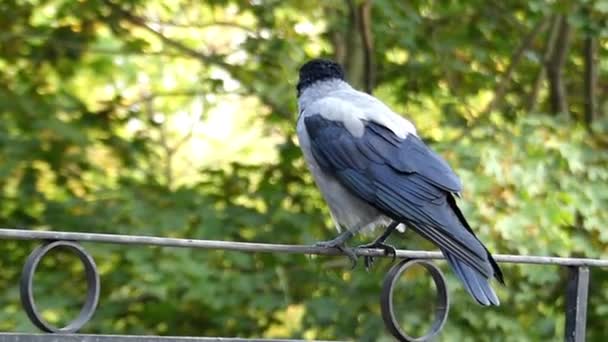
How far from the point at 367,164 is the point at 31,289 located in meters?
1.82

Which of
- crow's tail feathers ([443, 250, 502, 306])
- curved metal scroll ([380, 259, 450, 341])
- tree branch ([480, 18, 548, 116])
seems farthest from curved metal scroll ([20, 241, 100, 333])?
tree branch ([480, 18, 548, 116])

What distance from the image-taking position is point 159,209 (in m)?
6.38

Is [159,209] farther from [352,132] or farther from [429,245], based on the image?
[352,132]

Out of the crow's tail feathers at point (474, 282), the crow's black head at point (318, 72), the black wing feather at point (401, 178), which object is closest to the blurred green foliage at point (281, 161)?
the crow's black head at point (318, 72)

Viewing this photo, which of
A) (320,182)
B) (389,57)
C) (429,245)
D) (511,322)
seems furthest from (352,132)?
(389,57)

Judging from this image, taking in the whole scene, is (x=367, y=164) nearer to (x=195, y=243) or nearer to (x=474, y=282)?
(x=474, y=282)

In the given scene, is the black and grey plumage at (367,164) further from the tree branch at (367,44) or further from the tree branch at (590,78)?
the tree branch at (590,78)

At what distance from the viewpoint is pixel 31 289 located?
8.37ft

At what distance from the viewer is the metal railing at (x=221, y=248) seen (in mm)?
2490

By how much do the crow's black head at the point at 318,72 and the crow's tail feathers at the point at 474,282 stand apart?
1308 millimetres

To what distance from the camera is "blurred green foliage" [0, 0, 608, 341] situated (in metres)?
5.82

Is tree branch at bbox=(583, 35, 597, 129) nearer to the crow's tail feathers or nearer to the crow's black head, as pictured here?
the crow's black head

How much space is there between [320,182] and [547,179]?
185 centimetres

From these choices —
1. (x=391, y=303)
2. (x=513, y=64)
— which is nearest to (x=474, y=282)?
(x=391, y=303)
